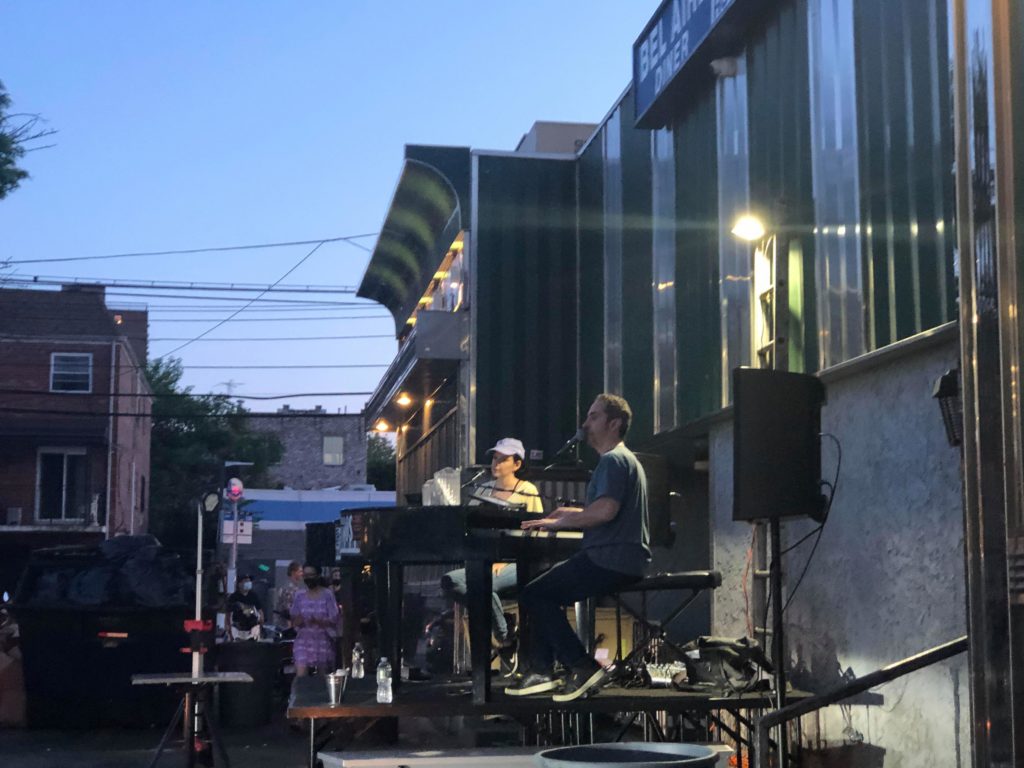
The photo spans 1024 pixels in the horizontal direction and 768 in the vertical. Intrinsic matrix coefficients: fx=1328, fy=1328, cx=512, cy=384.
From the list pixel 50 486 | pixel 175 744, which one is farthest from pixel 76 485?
pixel 175 744

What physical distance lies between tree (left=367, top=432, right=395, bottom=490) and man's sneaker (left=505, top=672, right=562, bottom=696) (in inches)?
2910

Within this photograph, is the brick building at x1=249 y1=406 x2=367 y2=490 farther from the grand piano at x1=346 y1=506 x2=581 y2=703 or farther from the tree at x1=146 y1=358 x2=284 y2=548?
the grand piano at x1=346 y1=506 x2=581 y2=703

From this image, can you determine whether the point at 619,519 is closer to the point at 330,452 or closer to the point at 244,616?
the point at 244,616

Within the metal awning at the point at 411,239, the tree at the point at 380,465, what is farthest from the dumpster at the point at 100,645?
the tree at the point at 380,465

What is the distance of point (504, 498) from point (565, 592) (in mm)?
2044

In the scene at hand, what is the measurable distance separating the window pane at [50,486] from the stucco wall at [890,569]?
121 feet

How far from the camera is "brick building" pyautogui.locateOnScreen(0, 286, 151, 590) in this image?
41.9 metres

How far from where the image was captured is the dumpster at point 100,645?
1491 centimetres

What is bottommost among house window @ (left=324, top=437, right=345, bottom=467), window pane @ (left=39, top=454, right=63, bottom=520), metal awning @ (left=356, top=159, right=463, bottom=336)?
window pane @ (left=39, top=454, right=63, bottom=520)

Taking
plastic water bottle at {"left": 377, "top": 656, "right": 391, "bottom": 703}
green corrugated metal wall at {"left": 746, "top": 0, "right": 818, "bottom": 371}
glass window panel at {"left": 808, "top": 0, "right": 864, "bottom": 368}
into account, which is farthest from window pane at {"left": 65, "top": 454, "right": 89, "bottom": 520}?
glass window panel at {"left": 808, "top": 0, "right": 864, "bottom": 368}

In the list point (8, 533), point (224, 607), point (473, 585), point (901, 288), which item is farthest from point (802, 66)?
point (8, 533)

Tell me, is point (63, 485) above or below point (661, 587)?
above

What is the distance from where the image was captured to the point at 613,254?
1553 cm

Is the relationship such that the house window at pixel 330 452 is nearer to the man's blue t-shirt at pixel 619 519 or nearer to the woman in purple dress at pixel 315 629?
the woman in purple dress at pixel 315 629
